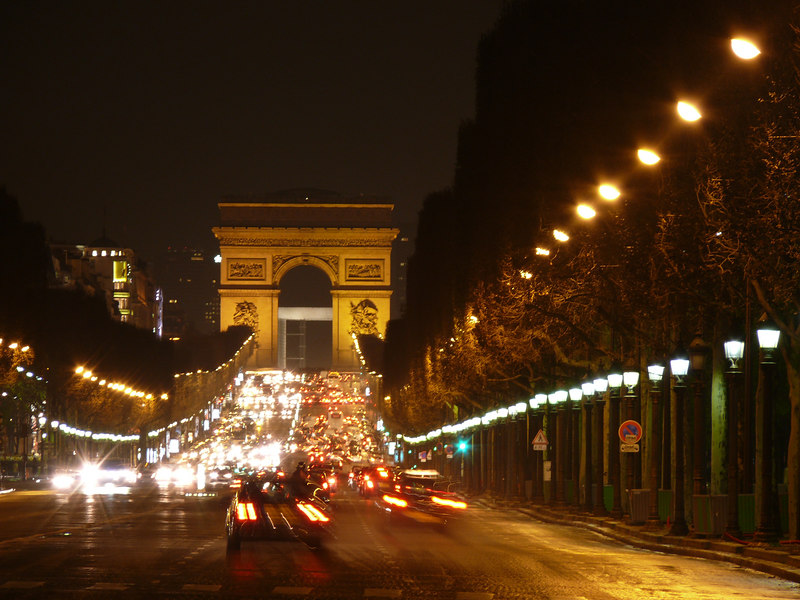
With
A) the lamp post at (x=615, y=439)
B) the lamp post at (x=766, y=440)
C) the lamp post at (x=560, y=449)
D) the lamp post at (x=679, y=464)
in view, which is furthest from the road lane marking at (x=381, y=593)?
the lamp post at (x=560, y=449)

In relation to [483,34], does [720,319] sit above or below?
below

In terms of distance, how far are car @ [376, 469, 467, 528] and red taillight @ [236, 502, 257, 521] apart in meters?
12.8

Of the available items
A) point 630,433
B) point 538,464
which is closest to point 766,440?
point 630,433

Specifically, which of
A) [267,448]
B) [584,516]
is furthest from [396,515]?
[267,448]

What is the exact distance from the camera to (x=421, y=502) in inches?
1650

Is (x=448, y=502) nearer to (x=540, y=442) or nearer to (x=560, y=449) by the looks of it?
(x=540, y=442)

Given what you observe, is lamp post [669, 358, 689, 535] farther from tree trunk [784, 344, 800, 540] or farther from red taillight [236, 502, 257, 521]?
red taillight [236, 502, 257, 521]

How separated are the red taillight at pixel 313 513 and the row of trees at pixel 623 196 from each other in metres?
7.12

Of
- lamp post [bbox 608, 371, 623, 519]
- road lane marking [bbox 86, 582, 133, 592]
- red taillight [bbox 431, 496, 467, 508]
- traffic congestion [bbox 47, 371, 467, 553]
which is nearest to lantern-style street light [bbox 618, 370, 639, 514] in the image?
lamp post [bbox 608, 371, 623, 519]

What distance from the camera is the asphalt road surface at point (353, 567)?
61.2 feet

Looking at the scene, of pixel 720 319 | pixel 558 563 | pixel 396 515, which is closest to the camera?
pixel 558 563

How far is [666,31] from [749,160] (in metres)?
11.6

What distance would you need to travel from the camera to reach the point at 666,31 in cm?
3538

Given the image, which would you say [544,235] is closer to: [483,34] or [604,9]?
[604,9]
